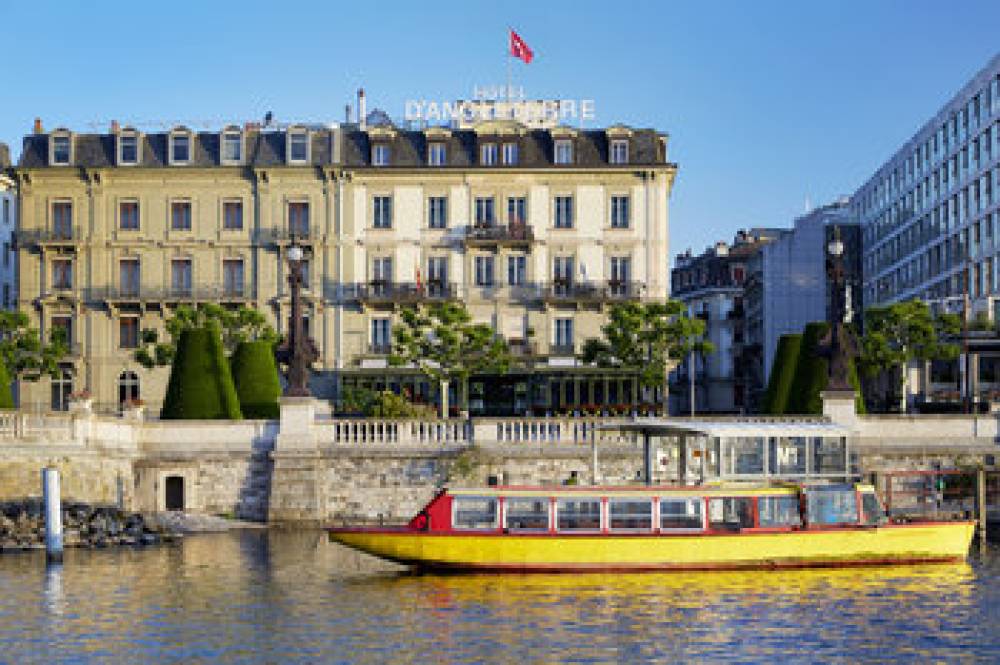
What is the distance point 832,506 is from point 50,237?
2236 inches

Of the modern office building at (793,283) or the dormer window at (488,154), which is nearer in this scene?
the dormer window at (488,154)

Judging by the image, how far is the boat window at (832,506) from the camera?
40.4 m

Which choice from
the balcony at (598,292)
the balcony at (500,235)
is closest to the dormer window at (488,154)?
the balcony at (500,235)

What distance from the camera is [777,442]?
141ft

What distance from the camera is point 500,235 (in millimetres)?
85812

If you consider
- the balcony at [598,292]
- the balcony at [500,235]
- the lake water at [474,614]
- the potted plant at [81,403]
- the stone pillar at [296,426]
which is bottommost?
the lake water at [474,614]

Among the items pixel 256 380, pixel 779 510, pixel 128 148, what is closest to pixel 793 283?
pixel 128 148

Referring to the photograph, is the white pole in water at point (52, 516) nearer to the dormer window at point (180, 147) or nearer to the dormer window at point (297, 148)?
the dormer window at point (297, 148)

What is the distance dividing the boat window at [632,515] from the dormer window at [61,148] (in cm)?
5602

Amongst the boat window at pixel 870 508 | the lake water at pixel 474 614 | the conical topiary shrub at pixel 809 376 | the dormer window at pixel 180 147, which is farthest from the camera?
the dormer window at pixel 180 147

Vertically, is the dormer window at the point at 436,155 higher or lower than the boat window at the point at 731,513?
higher

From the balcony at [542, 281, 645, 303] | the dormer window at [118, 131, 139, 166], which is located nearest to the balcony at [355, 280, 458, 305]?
the balcony at [542, 281, 645, 303]

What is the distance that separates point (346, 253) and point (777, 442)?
154 ft

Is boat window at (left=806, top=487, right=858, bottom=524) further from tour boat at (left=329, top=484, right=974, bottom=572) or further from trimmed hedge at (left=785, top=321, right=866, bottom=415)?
trimmed hedge at (left=785, top=321, right=866, bottom=415)
